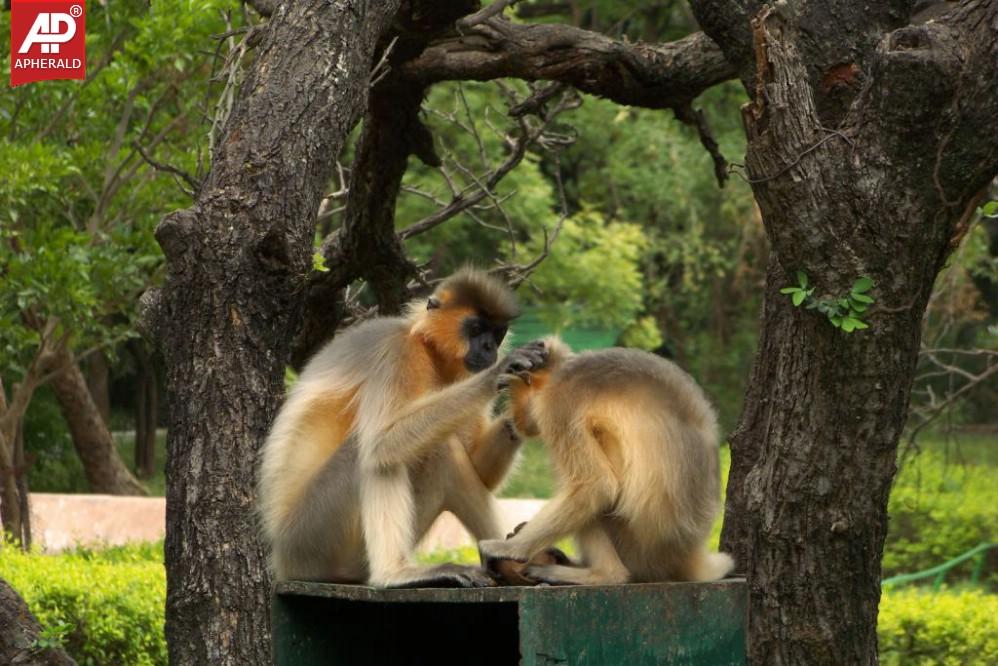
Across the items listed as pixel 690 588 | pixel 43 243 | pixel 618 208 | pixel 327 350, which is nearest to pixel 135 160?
pixel 43 243

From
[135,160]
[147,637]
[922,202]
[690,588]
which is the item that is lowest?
[147,637]

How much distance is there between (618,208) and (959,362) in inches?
258

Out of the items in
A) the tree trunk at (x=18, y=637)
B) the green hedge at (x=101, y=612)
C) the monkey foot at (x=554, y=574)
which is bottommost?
the green hedge at (x=101, y=612)

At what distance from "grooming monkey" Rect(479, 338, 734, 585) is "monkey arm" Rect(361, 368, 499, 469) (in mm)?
168

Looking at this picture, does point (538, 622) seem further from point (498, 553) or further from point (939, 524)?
point (939, 524)

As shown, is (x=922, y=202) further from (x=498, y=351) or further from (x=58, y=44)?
(x=58, y=44)

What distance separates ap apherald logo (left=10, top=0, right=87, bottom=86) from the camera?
26.7 ft

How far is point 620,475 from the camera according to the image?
14.2ft

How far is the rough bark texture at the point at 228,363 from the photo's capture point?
4031 millimetres

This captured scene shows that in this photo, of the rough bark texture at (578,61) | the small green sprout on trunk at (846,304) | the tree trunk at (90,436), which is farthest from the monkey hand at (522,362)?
the tree trunk at (90,436)

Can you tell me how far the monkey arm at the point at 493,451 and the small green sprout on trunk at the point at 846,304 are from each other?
147cm

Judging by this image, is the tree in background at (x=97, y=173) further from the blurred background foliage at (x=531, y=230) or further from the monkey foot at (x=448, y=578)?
the monkey foot at (x=448, y=578)

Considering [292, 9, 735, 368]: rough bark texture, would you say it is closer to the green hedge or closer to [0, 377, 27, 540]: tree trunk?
the green hedge

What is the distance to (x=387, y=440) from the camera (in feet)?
15.2
